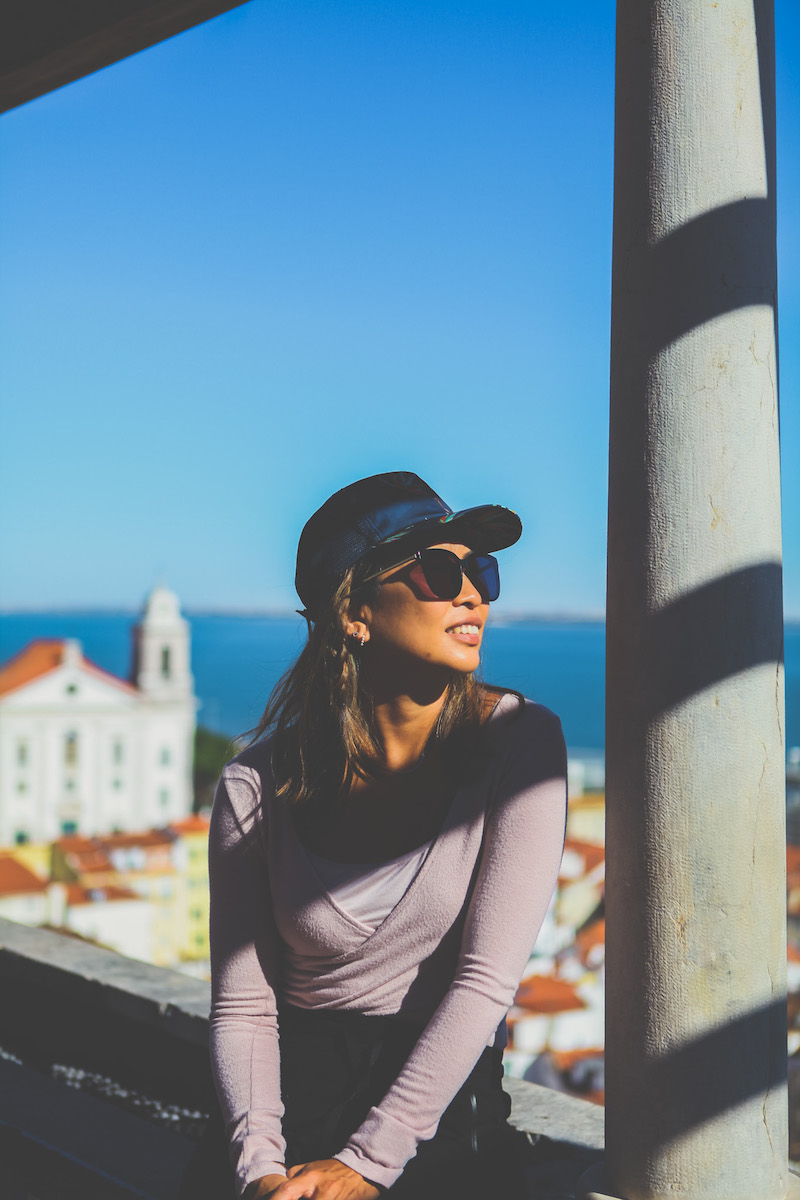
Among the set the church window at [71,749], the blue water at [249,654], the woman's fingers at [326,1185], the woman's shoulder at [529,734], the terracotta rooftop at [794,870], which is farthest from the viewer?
the blue water at [249,654]

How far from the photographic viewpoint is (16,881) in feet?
116

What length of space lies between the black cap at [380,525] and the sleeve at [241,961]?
353 mm

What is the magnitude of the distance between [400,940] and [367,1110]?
235 millimetres

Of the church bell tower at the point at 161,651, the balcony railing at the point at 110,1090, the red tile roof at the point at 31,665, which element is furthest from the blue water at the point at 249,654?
the balcony railing at the point at 110,1090

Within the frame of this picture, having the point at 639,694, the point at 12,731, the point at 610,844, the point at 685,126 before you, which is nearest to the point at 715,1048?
the point at 610,844

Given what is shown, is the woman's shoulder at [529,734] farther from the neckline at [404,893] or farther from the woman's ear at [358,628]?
the woman's ear at [358,628]

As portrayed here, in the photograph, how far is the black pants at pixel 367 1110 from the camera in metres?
1.55

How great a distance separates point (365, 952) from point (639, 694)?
0.54 meters

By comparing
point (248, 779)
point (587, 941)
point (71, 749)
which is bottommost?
point (587, 941)

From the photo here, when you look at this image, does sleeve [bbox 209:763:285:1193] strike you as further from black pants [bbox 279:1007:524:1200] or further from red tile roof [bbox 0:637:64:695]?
red tile roof [bbox 0:637:64:695]

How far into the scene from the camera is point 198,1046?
2824mm

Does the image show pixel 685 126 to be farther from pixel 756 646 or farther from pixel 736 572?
pixel 756 646

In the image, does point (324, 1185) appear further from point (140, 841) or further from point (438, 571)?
point (140, 841)

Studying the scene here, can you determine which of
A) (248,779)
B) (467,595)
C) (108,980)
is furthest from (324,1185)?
(108,980)
